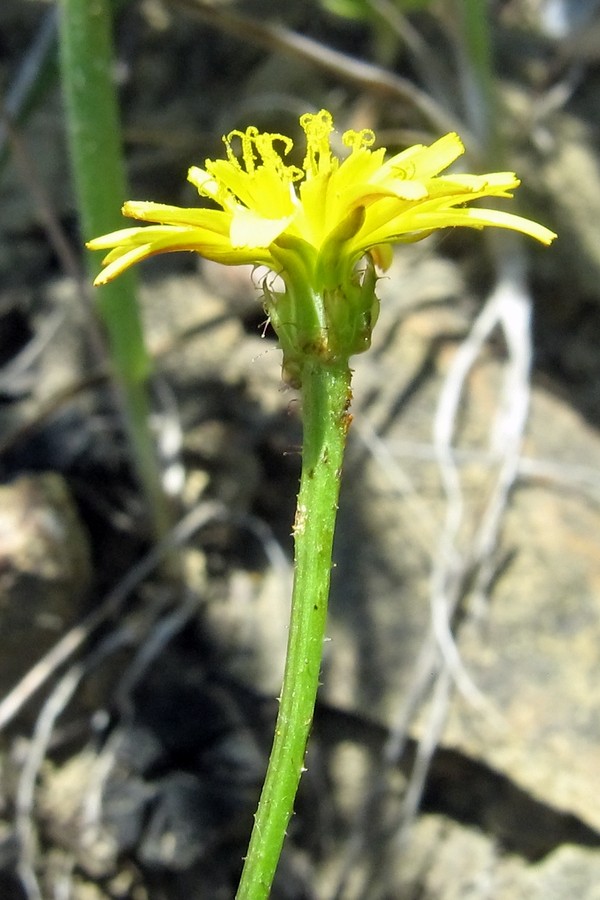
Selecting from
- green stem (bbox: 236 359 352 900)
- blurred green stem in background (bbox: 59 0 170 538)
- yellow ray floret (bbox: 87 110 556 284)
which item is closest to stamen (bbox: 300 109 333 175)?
yellow ray floret (bbox: 87 110 556 284)

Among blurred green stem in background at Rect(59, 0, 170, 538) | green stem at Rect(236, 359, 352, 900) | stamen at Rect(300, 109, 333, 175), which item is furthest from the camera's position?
blurred green stem in background at Rect(59, 0, 170, 538)

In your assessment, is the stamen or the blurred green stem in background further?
the blurred green stem in background

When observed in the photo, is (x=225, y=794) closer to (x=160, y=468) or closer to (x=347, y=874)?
(x=347, y=874)

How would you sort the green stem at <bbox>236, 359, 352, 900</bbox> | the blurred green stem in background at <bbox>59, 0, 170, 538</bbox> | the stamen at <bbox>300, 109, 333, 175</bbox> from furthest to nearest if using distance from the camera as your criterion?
the blurred green stem in background at <bbox>59, 0, 170, 538</bbox>, the stamen at <bbox>300, 109, 333, 175</bbox>, the green stem at <bbox>236, 359, 352, 900</bbox>

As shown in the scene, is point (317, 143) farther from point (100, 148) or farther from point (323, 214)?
point (100, 148)

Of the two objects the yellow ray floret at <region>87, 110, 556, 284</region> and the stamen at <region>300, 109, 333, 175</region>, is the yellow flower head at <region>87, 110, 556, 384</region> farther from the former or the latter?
the stamen at <region>300, 109, 333, 175</region>

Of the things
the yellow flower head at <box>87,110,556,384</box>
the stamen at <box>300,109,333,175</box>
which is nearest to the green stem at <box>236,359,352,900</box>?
the yellow flower head at <box>87,110,556,384</box>

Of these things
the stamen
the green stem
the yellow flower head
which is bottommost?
the green stem

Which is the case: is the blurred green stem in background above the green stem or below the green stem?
above
